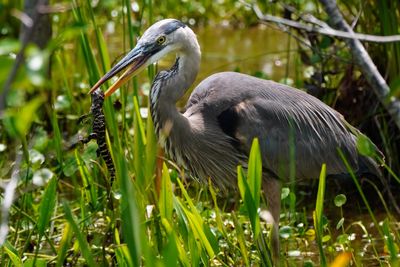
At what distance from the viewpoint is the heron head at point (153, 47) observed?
329cm

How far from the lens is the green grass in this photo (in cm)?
229

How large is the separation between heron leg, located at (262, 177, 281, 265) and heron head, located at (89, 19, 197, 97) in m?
0.75

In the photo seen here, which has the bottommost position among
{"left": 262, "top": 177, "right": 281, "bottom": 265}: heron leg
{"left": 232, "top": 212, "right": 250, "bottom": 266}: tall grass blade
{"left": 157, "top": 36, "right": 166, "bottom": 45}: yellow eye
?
{"left": 262, "top": 177, "right": 281, "bottom": 265}: heron leg

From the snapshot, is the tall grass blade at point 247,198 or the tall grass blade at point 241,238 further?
the tall grass blade at point 241,238

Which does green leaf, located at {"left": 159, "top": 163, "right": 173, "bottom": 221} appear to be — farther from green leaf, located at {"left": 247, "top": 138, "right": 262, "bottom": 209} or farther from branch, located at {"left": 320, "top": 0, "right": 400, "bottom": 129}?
branch, located at {"left": 320, "top": 0, "right": 400, "bottom": 129}

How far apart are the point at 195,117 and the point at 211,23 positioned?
4.15 metres

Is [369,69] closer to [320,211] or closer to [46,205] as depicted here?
[320,211]

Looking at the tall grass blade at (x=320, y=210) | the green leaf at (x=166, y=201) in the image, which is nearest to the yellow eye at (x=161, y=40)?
the green leaf at (x=166, y=201)

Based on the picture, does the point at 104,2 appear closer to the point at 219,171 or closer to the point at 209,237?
the point at 209,237

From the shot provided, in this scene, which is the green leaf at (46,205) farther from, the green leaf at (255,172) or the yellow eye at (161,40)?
the yellow eye at (161,40)

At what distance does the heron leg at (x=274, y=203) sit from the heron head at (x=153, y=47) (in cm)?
75

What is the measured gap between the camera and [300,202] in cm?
446

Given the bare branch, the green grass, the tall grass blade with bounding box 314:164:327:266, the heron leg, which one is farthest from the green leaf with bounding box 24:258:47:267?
the bare branch

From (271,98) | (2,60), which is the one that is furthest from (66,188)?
(2,60)
